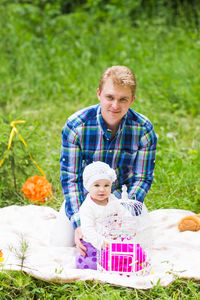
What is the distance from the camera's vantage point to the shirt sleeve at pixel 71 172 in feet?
9.19

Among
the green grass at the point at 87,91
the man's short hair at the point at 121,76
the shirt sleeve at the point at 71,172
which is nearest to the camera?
the man's short hair at the point at 121,76

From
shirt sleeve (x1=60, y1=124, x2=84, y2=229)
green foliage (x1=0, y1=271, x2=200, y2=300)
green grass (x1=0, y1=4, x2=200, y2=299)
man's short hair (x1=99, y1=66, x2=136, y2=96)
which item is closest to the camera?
green foliage (x1=0, y1=271, x2=200, y2=300)

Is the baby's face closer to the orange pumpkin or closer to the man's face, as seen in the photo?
the man's face

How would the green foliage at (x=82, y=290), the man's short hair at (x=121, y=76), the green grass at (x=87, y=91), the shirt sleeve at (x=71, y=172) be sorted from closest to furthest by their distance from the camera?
the green foliage at (x=82, y=290) < the man's short hair at (x=121, y=76) < the shirt sleeve at (x=71, y=172) < the green grass at (x=87, y=91)

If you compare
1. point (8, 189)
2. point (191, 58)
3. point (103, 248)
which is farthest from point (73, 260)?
point (191, 58)

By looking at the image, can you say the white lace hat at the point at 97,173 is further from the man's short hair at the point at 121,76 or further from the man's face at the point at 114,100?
the man's short hair at the point at 121,76

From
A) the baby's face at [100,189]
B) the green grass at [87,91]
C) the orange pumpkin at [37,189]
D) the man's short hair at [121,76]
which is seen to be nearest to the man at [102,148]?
the man's short hair at [121,76]

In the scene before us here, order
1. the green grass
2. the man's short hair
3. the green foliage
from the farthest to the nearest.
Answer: the green grass → the man's short hair → the green foliage

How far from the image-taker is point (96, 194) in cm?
249

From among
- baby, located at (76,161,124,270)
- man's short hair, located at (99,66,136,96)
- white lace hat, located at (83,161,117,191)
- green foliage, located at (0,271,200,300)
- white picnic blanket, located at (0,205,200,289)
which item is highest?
man's short hair, located at (99,66,136,96)

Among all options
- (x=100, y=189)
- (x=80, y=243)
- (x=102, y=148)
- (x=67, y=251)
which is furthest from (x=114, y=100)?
(x=67, y=251)

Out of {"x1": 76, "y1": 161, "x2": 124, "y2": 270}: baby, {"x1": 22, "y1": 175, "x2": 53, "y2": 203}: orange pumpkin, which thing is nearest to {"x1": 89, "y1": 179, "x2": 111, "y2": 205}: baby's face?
{"x1": 76, "y1": 161, "x2": 124, "y2": 270}: baby

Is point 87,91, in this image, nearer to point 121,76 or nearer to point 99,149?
point 99,149

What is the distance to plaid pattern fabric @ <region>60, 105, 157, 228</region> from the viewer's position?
9.22 feet
